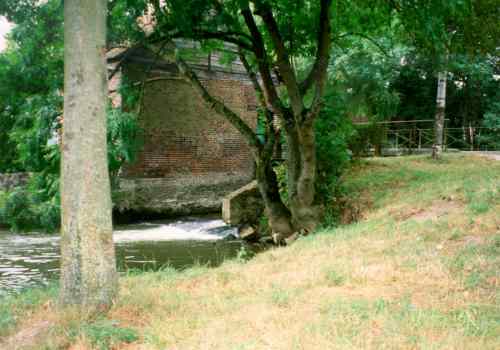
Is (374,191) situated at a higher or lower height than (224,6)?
lower

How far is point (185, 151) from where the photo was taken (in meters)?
18.9

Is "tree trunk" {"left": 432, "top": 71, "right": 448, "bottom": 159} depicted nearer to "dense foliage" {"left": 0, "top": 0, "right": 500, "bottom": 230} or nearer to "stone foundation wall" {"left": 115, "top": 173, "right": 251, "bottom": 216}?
"dense foliage" {"left": 0, "top": 0, "right": 500, "bottom": 230}

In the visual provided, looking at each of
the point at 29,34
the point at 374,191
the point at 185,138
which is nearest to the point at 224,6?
the point at 29,34

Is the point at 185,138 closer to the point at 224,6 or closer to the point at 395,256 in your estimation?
the point at 224,6

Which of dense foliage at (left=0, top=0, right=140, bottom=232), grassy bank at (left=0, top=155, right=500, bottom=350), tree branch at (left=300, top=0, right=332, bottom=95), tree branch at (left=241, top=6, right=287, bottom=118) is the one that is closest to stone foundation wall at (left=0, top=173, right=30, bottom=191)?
dense foliage at (left=0, top=0, right=140, bottom=232)

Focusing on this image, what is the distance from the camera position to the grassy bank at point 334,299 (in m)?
3.85

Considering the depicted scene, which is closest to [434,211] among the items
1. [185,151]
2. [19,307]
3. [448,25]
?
[448,25]

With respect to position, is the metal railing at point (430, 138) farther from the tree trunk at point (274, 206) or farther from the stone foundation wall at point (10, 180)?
the stone foundation wall at point (10, 180)

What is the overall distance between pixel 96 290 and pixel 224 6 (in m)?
6.39

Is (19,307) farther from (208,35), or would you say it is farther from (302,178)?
(208,35)

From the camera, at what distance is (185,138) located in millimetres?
18984

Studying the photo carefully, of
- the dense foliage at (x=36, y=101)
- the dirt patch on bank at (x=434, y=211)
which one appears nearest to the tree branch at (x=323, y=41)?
the dirt patch on bank at (x=434, y=211)

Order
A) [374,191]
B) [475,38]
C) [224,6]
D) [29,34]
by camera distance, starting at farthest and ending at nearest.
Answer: [374,191]
[475,38]
[224,6]
[29,34]

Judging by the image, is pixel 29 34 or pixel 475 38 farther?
pixel 475 38
